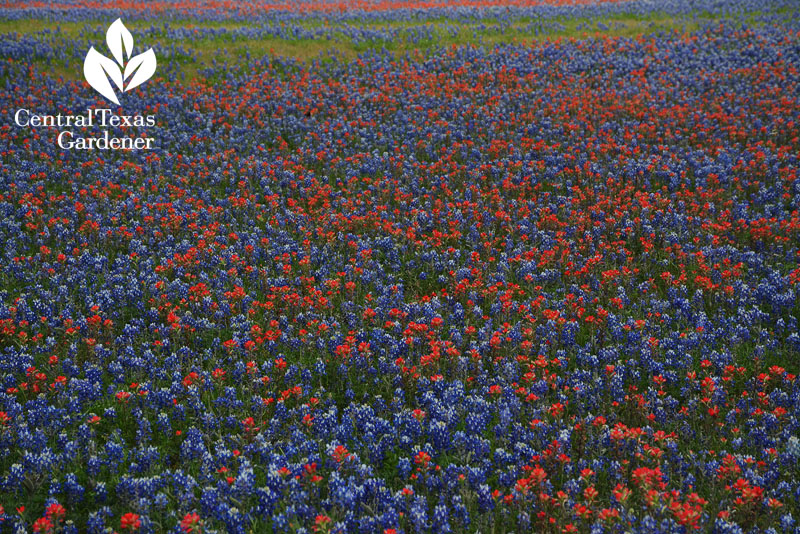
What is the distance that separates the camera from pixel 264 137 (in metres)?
15.1

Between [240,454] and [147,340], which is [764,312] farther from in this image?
[147,340]

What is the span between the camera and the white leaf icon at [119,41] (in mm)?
20094

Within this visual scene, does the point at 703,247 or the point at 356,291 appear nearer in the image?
the point at 356,291

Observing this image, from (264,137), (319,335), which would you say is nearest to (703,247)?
(319,335)

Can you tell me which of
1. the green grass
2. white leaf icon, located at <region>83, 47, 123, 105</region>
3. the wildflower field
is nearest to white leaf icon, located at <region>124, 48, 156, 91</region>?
white leaf icon, located at <region>83, 47, 123, 105</region>

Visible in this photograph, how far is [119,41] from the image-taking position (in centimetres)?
2105

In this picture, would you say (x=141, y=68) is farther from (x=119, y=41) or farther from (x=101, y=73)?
(x=119, y=41)

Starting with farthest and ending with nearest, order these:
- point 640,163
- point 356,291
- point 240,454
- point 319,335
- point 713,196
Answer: point 640,163 < point 713,196 < point 356,291 < point 319,335 < point 240,454

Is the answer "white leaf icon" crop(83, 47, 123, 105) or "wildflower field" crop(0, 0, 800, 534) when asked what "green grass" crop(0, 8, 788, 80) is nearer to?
→ "white leaf icon" crop(83, 47, 123, 105)

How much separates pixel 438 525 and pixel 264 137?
37.3ft

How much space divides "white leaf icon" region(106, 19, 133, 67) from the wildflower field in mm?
1770

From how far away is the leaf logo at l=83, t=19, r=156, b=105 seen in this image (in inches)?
703

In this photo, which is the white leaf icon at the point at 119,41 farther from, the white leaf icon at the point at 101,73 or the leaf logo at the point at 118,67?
the white leaf icon at the point at 101,73

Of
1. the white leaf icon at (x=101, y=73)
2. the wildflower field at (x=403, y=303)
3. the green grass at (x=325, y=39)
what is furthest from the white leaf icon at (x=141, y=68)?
the wildflower field at (x=403, y=303)
